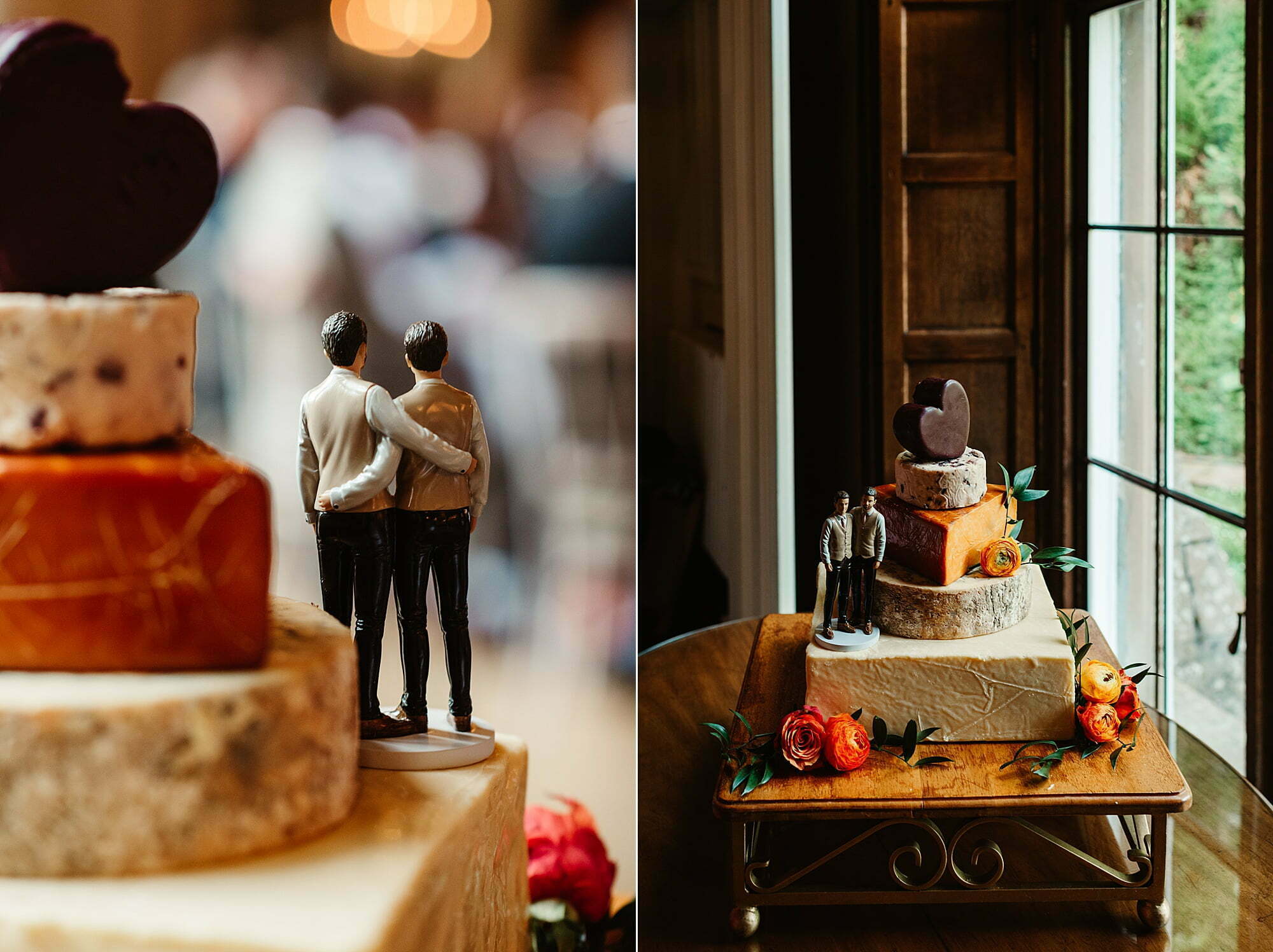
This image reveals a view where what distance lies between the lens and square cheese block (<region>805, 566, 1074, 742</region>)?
1.22 m

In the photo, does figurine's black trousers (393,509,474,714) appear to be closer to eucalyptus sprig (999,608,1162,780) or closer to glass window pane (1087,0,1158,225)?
eucalyptus sprig (999,608,1162,780)

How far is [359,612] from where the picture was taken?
2.15ft

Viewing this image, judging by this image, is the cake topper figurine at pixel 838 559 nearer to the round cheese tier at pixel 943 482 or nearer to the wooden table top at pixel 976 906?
the round cheese tier at pixel 943 482

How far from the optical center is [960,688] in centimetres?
122

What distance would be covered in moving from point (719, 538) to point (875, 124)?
0.89m

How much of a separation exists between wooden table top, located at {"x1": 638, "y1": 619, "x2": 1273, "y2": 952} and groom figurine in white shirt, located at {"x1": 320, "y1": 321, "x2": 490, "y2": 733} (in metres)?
0.51

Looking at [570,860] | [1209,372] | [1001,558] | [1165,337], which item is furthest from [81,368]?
[1165,337]

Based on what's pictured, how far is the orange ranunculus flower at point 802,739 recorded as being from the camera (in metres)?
1.14

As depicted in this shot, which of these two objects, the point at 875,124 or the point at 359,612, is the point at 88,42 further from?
the point at 875,124

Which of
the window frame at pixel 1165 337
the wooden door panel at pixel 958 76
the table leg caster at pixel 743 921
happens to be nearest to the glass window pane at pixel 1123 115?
the window frame at pixel 1165 337

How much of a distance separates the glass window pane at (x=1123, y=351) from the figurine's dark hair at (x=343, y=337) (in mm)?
1600

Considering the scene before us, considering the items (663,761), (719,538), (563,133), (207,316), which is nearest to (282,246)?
(207,316)

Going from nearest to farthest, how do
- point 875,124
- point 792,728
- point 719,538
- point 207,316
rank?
point 207,316, point 792,728, point 875,124, point 719,538

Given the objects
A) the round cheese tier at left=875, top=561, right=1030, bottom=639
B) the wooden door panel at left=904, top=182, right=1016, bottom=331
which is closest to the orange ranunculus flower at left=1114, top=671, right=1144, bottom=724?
the round cheese tier at left=875, top=561, right=1030, bottom=639
